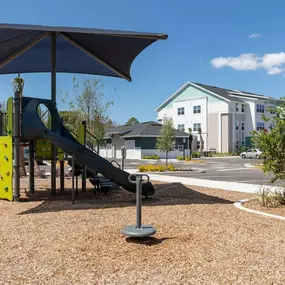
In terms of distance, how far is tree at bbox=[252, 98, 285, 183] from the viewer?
8.66 m

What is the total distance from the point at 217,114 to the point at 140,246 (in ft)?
166

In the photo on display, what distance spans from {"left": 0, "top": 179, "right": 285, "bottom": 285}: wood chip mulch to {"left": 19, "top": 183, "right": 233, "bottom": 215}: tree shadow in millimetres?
149

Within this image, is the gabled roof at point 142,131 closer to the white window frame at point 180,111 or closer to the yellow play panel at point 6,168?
the white window frame at point 180,111

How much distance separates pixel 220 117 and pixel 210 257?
5075 cm

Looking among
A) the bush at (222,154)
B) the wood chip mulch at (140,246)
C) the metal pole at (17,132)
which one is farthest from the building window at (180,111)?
the wood chip mulch at (140,246)

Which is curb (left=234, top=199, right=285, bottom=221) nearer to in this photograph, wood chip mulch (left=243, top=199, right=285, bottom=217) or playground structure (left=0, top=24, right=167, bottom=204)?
wood chip mulch (left=243, top=199, right=285, bottom=217)

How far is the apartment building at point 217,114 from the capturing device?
54062 millimetres

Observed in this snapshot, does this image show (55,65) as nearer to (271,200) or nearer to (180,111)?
(271,200)

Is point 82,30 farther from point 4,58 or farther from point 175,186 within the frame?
point 175,186

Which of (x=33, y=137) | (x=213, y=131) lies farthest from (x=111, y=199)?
(x=213, y=131)

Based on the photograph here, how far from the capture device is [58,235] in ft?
19.3

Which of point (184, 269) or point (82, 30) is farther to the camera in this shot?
point (82, 30)

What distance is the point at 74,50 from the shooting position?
12812 mm

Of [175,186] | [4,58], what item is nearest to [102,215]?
[175,186]
